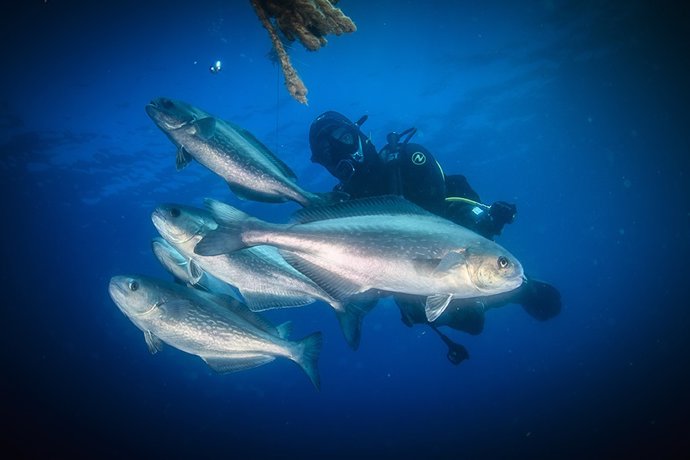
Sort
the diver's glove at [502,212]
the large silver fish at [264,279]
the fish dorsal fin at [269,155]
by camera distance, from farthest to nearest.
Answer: the diver's glove at [502,212]
the large silver fish at [264,279]
the fish dorsal fin at [269,155]

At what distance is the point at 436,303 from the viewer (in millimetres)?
2658

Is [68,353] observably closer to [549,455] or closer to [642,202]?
[549,455]

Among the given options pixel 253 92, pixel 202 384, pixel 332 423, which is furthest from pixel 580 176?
pixel 202 384

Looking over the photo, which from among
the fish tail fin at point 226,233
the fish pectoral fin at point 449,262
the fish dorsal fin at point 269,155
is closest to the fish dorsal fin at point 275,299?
the fish tail fin at point 226,233

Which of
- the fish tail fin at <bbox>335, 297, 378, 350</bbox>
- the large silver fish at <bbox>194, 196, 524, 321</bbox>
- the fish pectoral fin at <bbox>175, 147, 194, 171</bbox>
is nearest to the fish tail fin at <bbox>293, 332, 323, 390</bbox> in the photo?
the fish tail fin at <bbox>335, 297, 378, 350</bbox>

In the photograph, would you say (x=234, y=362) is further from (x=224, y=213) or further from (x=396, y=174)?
(x=396, y=174)

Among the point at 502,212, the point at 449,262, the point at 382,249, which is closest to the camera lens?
the point at 449,262

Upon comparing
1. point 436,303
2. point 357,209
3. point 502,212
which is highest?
point 502,212

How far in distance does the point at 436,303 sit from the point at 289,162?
80.8ft

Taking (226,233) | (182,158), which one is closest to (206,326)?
(226,233)

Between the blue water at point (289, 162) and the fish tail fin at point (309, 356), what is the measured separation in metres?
3.84

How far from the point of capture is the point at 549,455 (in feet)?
55.5

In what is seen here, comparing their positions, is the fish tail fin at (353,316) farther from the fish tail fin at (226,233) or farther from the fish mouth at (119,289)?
the fish mouth at (119,289)

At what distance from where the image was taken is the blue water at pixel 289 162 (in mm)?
15016
